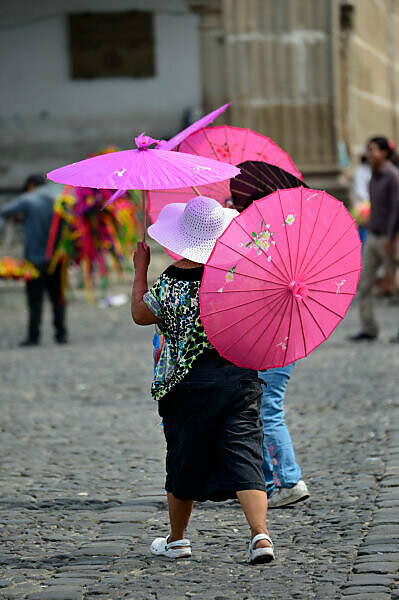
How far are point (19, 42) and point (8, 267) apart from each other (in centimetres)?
675

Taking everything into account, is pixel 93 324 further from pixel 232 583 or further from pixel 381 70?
pixel 381 70

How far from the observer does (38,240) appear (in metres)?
13.0

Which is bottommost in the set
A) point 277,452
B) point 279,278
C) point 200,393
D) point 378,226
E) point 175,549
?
point 175,549

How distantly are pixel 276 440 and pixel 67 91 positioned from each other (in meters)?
14.1

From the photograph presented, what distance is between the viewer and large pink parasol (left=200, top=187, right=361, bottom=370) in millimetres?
4602

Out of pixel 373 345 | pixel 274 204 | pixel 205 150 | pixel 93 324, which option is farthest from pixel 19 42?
pixel 274 204

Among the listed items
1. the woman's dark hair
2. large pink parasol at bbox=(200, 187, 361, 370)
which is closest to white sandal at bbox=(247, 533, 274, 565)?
large pink parasol at bbox=(200, 187, 361, 370)

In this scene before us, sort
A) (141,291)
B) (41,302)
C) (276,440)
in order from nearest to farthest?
(141,291)
(276,440)
(41,302)

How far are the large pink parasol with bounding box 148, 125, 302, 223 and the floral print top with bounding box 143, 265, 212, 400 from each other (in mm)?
939

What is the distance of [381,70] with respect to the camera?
2711cm

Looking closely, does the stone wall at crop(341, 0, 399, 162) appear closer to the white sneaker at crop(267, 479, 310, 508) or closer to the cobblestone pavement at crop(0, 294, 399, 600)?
the cobblestone pavement at crop(0, 294, 399, 600)

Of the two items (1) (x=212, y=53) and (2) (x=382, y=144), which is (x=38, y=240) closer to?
(2) (x=382, y=144)

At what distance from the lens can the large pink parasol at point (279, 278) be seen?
15.1 ft

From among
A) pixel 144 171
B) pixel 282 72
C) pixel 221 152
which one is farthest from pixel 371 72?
pixel 144 171
